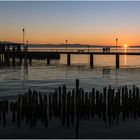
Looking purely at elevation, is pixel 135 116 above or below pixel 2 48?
below

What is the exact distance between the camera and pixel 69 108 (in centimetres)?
2330

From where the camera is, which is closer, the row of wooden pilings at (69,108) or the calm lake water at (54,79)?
A: the row of wooden pilings at (69,108)

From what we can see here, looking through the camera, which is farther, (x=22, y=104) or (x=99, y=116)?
(x=99, y=116)

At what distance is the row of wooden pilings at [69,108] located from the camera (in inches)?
904

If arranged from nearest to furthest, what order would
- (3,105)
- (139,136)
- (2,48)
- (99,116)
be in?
1. (139,136)
2. (3,105)
3. (99,116)
4. (2,48)

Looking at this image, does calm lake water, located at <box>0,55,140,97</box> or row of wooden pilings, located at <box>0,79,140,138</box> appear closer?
row of wooden pilings, located at <box>0,79,140,138</box>

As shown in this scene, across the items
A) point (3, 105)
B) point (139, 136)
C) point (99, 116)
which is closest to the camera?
point (139, 136)

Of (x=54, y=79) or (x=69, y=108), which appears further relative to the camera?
(x=54, y=79)

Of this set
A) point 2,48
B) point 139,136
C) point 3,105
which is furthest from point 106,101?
point 2,48

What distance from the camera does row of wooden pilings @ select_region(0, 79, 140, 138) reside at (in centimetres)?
2297

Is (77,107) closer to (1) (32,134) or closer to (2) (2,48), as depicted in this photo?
(1) (32,134)

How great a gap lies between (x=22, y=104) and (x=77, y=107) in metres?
3.25

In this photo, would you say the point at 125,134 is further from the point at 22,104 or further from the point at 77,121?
the point at 22,104

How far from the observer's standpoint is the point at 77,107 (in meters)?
23.4
